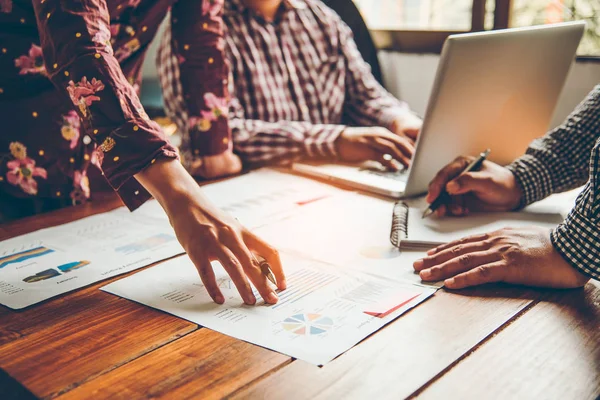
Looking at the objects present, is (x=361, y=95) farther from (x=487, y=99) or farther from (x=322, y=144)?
(x=487, y=99)

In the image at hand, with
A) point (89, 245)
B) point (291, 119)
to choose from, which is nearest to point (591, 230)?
point (89, 245)

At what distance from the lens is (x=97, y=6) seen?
94 cm

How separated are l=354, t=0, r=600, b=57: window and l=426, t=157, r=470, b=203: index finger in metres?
0.78

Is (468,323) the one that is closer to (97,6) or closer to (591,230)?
(591,230)

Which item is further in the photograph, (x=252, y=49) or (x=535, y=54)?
(x=252, y=49)

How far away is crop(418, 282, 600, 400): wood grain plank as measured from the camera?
61cm

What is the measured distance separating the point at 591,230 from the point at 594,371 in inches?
10.1

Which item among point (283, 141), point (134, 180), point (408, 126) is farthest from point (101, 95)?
point (408, 126)

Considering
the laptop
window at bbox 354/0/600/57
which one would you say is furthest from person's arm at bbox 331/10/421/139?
the laptop

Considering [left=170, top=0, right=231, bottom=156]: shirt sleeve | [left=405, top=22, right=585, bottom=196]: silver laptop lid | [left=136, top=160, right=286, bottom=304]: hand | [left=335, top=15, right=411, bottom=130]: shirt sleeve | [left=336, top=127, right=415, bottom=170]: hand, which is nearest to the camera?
[left=136, top=160, right=286, bottom=304]: hand

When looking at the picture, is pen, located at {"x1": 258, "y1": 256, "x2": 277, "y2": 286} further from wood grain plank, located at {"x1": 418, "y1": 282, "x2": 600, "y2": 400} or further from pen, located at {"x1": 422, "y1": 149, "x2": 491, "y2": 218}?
pen, located at {"x1": 422, "y1": 149, "x2": 491, "y2": 218}

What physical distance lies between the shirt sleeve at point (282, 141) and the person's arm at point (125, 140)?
24.9 inches

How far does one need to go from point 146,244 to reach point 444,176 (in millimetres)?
552

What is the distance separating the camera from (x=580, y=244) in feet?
2.77
